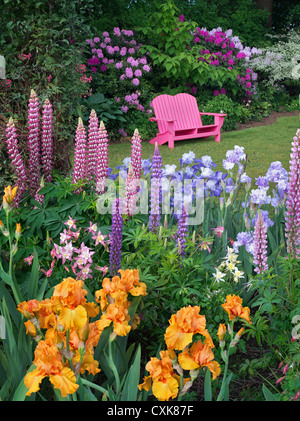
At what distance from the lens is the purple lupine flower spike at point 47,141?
11.2 ft

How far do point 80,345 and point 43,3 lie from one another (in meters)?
3.07

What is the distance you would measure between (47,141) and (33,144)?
0.10 meters

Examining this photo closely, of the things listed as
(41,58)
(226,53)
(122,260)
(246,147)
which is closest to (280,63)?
(226,53)

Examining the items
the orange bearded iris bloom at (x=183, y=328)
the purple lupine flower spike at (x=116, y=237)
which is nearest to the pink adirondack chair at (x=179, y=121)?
the purple lupine flower spike at (x=116, y=237)

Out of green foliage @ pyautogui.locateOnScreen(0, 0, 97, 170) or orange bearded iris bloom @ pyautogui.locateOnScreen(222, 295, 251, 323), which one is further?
green foliage @ pyautogui.locateOnScreen(0, 0, 97, 170)

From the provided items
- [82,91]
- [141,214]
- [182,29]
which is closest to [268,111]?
[182,29]

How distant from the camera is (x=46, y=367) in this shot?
4.73 ft

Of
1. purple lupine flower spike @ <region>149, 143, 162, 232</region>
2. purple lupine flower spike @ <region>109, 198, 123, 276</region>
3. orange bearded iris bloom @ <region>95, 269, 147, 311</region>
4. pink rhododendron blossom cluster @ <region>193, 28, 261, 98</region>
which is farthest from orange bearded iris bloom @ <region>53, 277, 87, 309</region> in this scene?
pink rhododendron blossom cluster @ <region>193, 28, 261, 98</region>

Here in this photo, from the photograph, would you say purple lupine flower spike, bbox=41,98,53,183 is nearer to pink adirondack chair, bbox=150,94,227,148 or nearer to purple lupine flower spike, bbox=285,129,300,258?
purple lupine flower spike, bbox=285,129,300,258

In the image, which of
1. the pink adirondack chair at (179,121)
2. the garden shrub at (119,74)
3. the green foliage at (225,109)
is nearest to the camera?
the pink adirondack chair at (179,121)

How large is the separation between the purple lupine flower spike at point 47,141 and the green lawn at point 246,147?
3.97 m

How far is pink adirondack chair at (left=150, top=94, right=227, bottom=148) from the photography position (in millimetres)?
9203

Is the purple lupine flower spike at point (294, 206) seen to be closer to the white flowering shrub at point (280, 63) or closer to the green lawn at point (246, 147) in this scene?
the green lawn at point (246, 147)

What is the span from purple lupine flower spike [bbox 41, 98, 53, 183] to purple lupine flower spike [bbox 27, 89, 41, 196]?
5 centimetres
